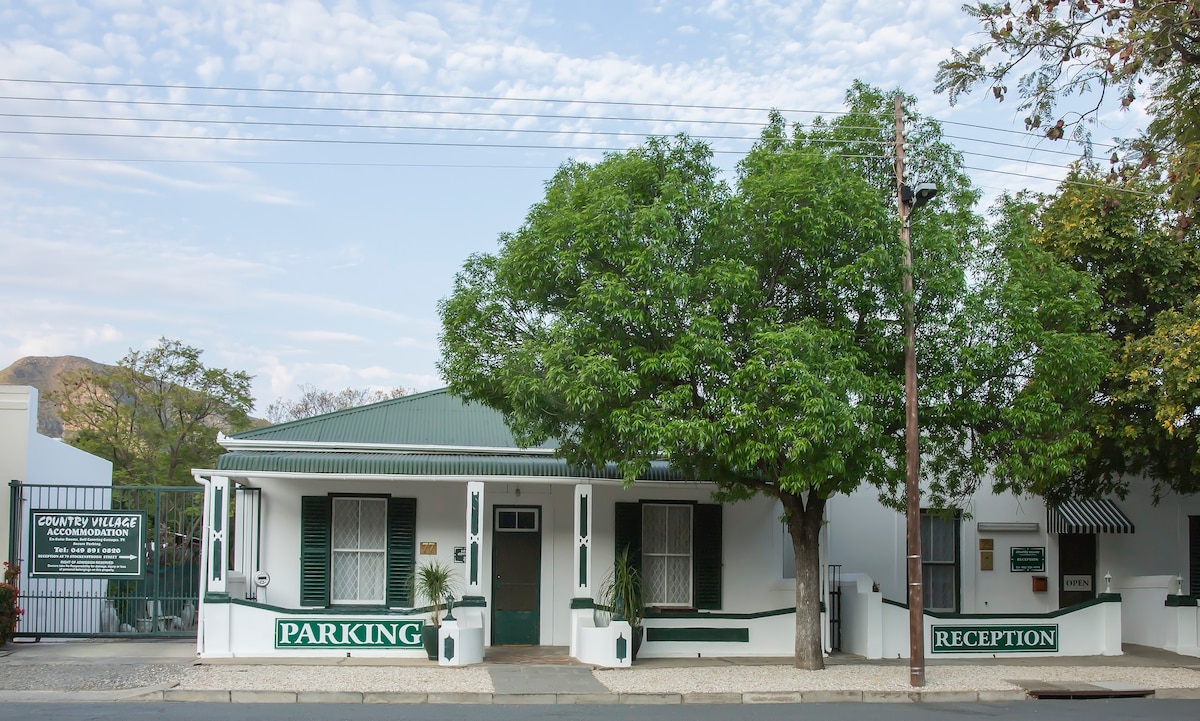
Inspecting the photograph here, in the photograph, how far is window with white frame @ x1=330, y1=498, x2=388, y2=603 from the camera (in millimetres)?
18047

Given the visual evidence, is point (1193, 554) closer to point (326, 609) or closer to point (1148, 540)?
point (1148, 540)

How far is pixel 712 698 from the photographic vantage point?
13.6m

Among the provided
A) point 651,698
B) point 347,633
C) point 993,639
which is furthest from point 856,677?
point 347,633

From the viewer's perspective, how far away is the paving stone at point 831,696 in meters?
13.8

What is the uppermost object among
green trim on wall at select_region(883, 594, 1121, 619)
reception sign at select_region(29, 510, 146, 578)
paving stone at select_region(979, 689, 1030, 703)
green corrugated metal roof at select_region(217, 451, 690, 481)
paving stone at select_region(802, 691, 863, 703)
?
green corrugated metal roof at select_region(217, 451, 690, 481)

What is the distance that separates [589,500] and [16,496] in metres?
9.40

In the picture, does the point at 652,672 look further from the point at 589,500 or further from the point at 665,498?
the point at 665,498

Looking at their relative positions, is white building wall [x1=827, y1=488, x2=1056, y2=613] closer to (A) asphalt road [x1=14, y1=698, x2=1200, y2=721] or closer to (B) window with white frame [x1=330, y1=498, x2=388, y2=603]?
(A) asphalt road [x1=14, y1=698, x2=1200, y2=721]

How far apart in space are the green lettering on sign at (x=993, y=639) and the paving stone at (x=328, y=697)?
29.8 ft

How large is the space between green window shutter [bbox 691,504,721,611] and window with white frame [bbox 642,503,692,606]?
0.17 meters

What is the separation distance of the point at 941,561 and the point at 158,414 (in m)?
26.0

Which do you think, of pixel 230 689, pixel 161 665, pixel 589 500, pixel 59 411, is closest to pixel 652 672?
pixel 589 500

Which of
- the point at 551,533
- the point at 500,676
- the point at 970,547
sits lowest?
the point at 500,676

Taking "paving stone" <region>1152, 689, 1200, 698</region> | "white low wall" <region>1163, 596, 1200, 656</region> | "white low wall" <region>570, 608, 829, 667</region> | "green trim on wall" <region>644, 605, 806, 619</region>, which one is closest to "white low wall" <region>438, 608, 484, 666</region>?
"white low wall" <region>570, 608, 829, 667</region>
